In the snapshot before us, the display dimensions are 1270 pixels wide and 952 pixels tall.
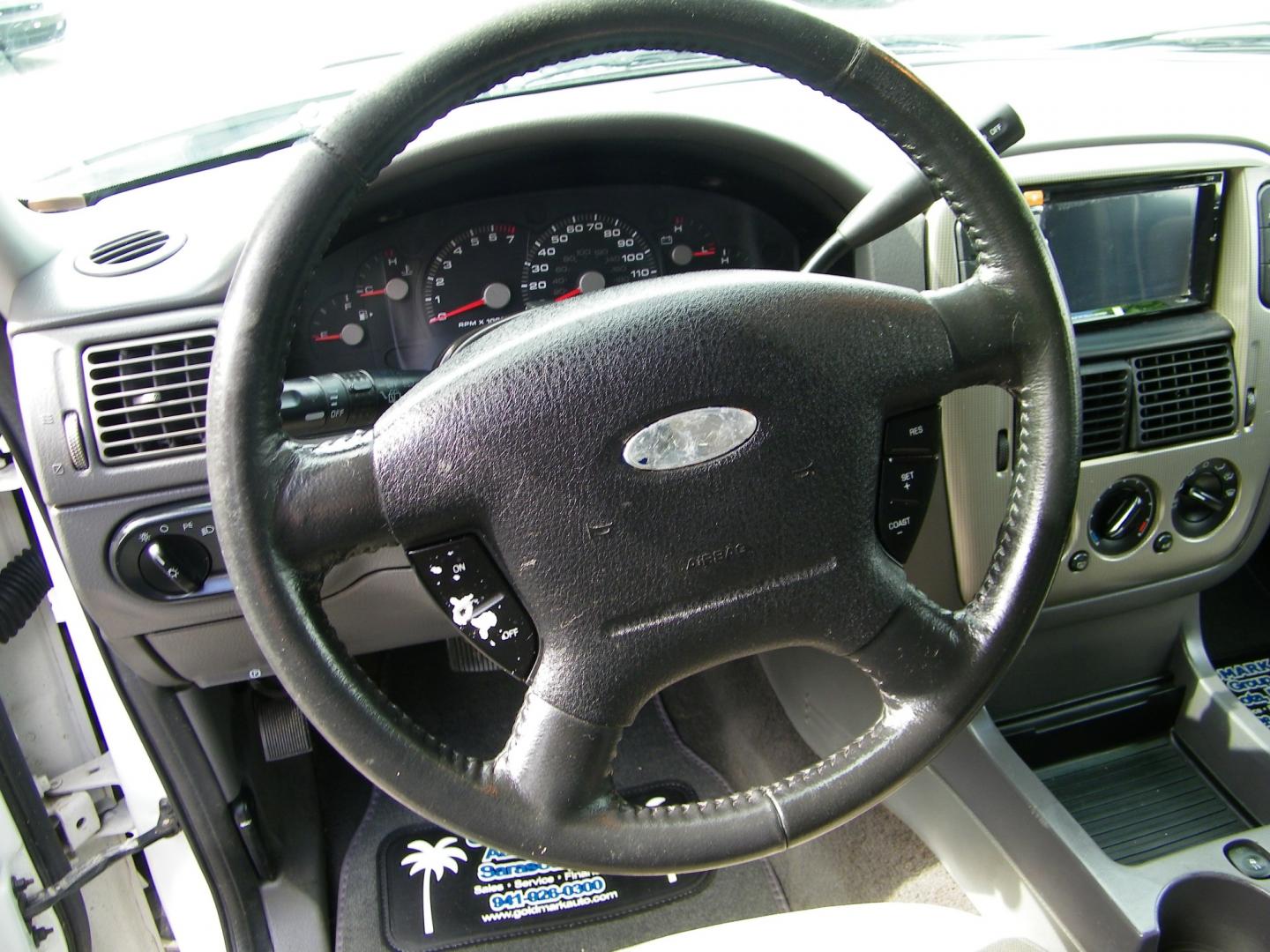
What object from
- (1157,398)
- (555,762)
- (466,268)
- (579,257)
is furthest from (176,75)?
(1157,398)

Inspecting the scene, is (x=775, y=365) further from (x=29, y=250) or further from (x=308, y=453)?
(x=29, y=250)

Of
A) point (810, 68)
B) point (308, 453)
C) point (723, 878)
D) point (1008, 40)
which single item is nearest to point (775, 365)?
point (810, 68)

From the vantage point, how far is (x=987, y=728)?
1.33 m

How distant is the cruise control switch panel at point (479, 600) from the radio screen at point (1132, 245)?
843 millimetres

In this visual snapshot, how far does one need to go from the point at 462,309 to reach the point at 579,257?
156 millimetres

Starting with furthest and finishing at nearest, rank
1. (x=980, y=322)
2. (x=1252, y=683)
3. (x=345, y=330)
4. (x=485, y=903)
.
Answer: (x=1252, y=683) < (x=485, y=903) < (x=345, y=330) < (x=980, y=322)

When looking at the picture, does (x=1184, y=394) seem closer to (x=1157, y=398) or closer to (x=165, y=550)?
(x=1157, y=398)

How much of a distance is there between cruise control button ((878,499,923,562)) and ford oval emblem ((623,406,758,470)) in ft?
0.49

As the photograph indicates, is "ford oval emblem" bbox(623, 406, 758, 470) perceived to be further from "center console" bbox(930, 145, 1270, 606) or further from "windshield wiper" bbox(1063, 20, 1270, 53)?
"windshield wiper" bbox(1063, 20, 1270, 53)

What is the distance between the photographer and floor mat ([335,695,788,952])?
1516 mm

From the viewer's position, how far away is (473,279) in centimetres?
124

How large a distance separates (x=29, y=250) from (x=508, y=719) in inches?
43.9

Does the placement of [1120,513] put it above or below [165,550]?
below

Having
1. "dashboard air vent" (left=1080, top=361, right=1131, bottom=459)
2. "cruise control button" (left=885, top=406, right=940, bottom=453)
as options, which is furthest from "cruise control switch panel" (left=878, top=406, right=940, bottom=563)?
"dashboard air vent" (left=1080, top=361, right=1131, bottom=459)
